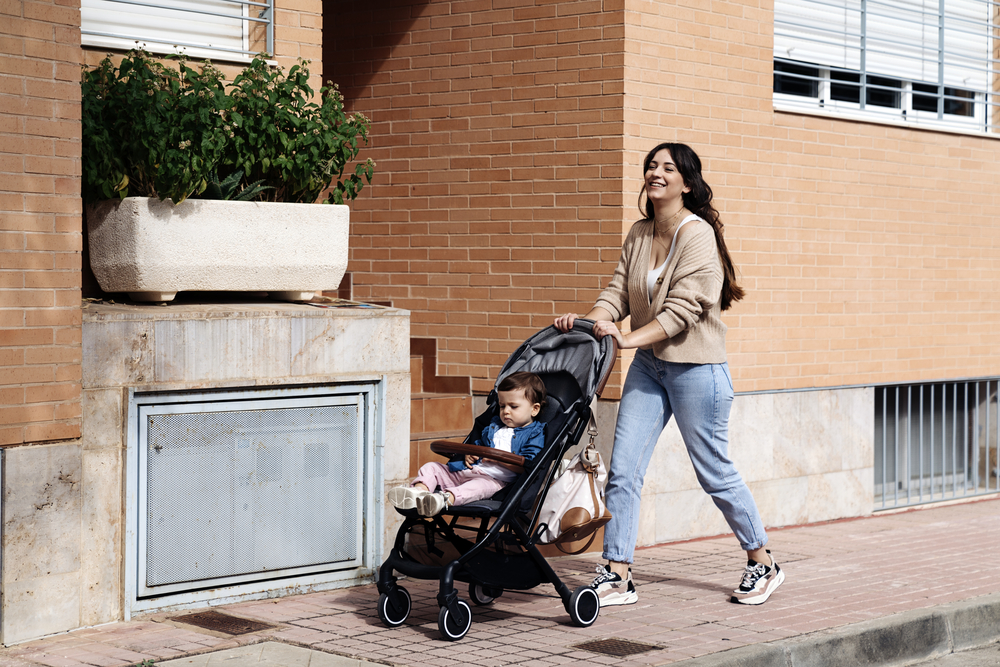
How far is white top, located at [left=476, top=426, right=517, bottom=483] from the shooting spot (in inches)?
223

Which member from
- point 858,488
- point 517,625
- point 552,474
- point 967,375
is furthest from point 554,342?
point 967,375

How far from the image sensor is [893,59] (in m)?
9.71

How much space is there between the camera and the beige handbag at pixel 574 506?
5.68 meters

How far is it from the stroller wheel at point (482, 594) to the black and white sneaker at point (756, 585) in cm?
120

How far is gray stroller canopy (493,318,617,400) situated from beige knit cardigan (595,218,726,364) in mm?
327

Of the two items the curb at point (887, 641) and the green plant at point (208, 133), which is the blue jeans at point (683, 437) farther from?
the green plant at point (208, 133)

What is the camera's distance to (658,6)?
795 centimetres

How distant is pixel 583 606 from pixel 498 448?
0.82m

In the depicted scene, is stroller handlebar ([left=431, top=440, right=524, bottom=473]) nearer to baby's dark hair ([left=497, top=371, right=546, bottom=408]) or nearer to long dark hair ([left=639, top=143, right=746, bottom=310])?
baby's dark hair ([left=497, top=371, right=546, bottom=408])

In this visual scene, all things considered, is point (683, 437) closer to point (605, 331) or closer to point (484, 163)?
point (605, 331)

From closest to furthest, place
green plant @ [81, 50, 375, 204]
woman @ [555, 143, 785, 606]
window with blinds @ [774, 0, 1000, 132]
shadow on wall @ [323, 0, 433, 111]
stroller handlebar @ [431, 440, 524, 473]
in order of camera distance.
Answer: stroller handlebar @ [431, 440, 524, 473]
green plant @ [81, 50, 375, 204]
woman @ [555, 143, 785, 606]
shadow on wall @ [323, 0, 433, 111]
window with blinds @ [774, 0, 1000, 132]

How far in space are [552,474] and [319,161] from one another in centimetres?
208

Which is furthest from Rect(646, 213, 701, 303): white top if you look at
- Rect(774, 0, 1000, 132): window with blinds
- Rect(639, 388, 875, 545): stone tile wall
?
Rect(774, 0, 1000, 132): window with blinds

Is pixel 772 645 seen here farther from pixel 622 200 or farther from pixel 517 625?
pixel 622 200
